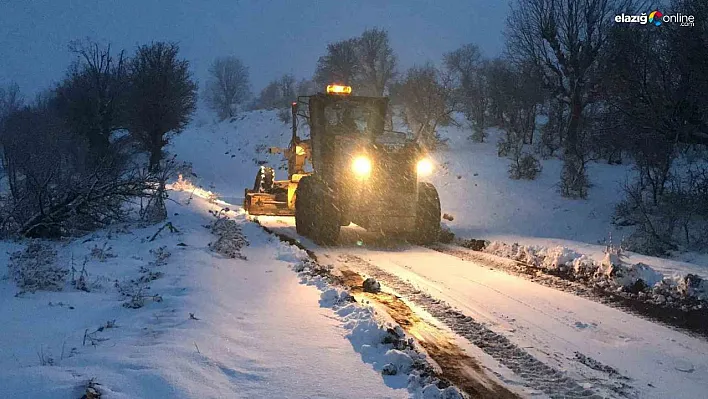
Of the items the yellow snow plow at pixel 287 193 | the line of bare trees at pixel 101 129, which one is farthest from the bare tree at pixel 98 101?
the yellow snow plow at pixel 287 193

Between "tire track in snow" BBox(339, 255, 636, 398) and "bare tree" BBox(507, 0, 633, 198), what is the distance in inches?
696

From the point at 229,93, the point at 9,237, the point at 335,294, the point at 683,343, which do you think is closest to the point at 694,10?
the point at 683,343

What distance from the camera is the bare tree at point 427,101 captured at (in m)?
29.0

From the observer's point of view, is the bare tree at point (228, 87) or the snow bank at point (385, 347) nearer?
the snow bank at point (385, 347)

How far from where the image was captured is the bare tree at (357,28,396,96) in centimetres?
4256

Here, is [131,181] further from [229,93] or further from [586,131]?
[229,93]

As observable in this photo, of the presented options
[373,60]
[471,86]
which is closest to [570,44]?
[471,86]

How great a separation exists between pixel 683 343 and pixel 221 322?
454 centimetres

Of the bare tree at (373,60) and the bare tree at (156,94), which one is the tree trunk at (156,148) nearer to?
the bare tree at (156,94)

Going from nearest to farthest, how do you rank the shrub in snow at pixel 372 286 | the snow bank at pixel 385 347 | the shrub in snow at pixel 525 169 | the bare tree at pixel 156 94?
the snow bank at pixel 385 347 → the shrub in snow at pixel 372 286 → the shrub in snow at pixel 525 169 → the bare tree at pixel 156 94

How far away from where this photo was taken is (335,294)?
6.19 m

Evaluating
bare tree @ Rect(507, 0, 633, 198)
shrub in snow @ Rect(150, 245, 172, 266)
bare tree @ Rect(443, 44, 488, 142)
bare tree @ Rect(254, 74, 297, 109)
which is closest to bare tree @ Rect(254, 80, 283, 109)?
bare tree @ Rect(254, 74, 297, 109)

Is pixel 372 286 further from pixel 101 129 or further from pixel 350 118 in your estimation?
pixel 101 129

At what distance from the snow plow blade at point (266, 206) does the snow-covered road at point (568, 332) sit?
22.8 ft
